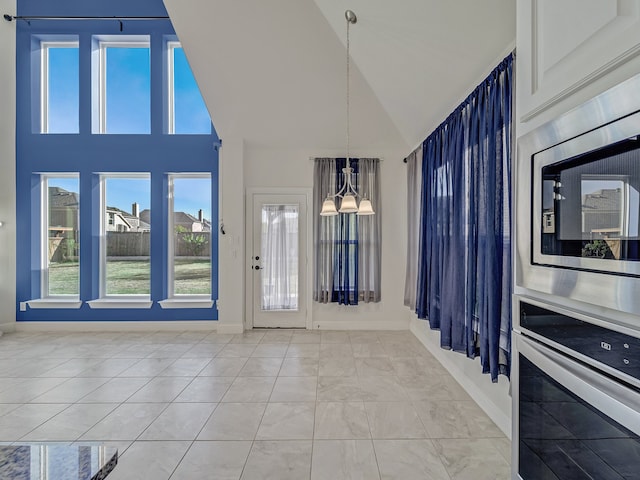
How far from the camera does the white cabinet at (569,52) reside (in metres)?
0.71

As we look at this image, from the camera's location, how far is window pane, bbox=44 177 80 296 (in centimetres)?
499

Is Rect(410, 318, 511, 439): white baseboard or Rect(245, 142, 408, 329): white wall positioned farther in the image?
Rect(245, 142, 408, 329): white wall

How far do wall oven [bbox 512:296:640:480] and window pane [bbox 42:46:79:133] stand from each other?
6.26 metres

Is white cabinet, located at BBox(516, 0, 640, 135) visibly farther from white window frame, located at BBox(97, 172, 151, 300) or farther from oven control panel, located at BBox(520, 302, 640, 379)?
white window frame, located at BBox(97, 172, 151, 300)

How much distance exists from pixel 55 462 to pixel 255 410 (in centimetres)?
216

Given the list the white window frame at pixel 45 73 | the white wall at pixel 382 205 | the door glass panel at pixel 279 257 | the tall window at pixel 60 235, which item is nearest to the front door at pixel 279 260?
the door glass panel at pixel 279 257

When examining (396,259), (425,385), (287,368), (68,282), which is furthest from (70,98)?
(425,385)

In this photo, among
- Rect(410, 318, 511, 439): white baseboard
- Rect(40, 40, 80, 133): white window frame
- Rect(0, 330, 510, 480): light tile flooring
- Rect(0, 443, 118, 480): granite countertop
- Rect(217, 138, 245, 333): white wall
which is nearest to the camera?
Rect(0, 443, 118, 480): granite countertop

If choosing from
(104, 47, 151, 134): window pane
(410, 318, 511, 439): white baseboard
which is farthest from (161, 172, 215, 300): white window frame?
(410, 318, 511, 439): white baseboard

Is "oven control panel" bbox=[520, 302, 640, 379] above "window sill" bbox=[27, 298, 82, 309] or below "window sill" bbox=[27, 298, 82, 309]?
above

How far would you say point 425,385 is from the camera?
2977 mm

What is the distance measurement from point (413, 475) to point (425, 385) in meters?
1.20

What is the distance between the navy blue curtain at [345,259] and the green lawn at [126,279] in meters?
2.01

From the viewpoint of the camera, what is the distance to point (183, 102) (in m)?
4.98
